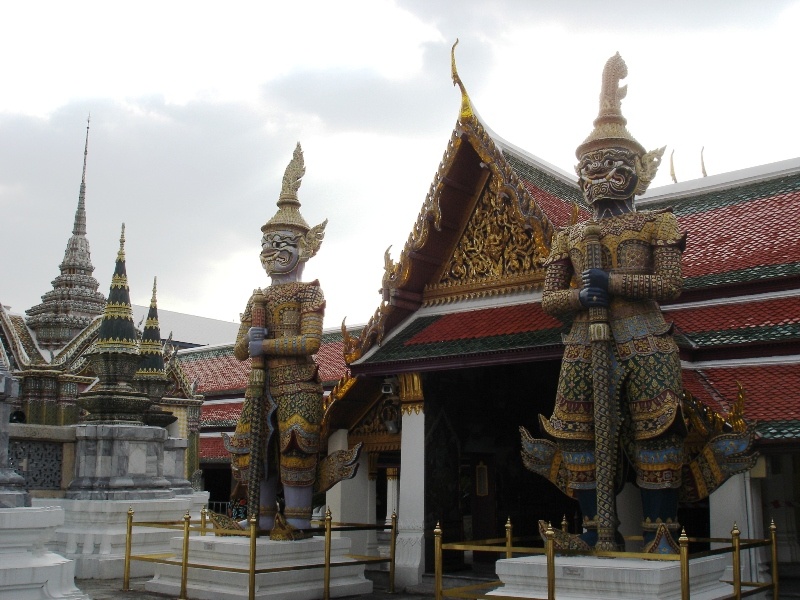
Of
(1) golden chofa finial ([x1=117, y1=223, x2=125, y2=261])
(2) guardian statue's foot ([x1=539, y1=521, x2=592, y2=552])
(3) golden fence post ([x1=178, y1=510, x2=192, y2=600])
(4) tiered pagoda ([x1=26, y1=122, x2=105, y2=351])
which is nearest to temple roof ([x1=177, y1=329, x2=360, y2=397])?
(4) tiered pagoda ([x1=26, y1=122, x2=105, y2=351])

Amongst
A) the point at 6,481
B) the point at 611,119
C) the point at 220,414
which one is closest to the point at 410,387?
the point at 611,119

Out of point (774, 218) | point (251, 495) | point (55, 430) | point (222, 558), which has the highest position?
point (774, 218)

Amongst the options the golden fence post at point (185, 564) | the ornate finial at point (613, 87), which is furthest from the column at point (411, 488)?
the ornate finial at point (613, 87)

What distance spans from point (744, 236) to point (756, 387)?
2.82 meters

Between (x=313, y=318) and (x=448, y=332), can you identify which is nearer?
(x=313, y=318)

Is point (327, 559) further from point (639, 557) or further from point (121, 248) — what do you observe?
point (121, 248)

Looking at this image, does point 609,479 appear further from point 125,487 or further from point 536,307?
point 125,487

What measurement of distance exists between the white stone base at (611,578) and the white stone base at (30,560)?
126 inches

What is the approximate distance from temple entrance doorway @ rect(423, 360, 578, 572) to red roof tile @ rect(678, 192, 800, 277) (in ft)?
7.14

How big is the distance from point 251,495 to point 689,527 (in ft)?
18.5

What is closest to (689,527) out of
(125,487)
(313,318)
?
(313,318)

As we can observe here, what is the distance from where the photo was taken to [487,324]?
375 inches

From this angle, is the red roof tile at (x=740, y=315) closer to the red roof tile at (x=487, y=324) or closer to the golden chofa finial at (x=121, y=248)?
the red roof tile at (x=487, y=324)

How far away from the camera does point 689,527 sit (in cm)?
1103
